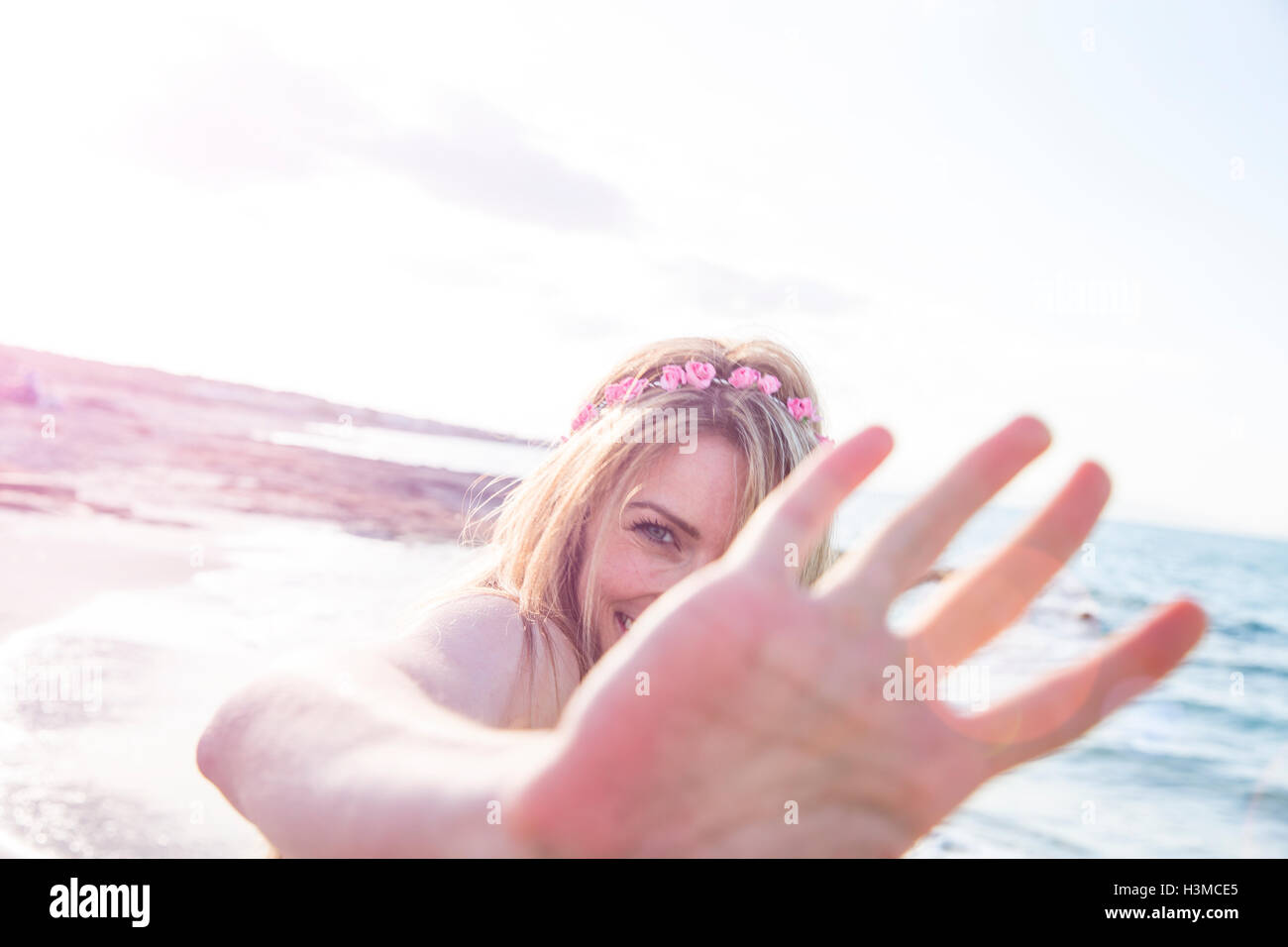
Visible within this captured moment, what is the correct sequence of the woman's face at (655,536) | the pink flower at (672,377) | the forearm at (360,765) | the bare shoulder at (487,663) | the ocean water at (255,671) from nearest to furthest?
the forearm at (360,765), the bare shoulder at (487,663), the woman's face at (655,536), the pink flower at (672,377), the ocean water at (255,671)

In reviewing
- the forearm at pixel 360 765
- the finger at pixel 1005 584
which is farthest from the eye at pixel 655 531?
the finger at pixel 1005 584

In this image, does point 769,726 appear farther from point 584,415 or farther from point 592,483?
point 584,415

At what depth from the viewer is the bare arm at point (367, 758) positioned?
2.93ft

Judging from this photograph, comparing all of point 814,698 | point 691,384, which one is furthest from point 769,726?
point 691,384

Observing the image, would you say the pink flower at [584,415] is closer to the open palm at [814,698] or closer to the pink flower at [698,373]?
the pink flower at [698,373]

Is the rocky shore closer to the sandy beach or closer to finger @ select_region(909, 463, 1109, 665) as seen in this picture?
the sandy beach

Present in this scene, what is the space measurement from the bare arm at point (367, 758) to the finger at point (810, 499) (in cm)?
31

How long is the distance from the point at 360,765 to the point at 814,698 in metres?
0.55

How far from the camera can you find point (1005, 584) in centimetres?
92

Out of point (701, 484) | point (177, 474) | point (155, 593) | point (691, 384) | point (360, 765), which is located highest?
point (177, 474)
